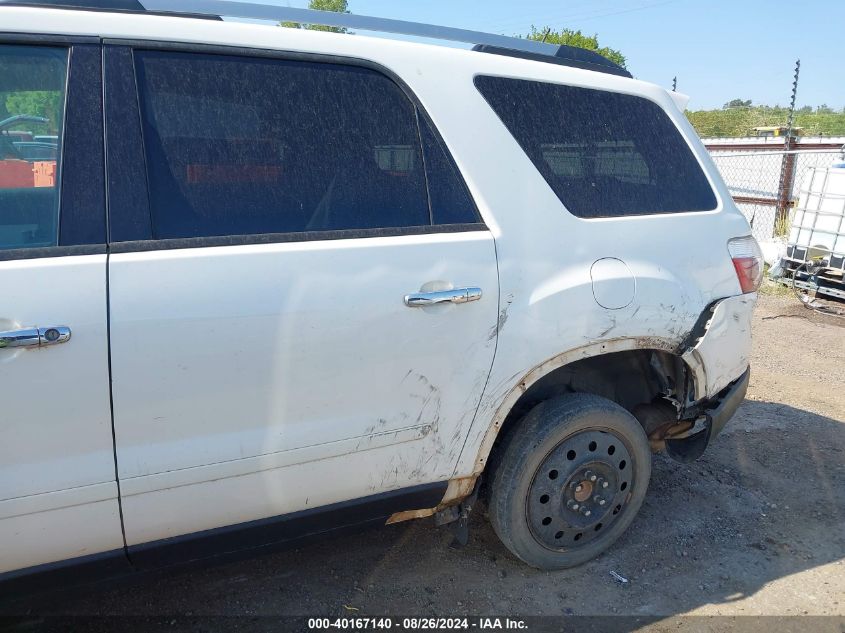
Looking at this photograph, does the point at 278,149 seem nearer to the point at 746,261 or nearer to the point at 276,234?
the point at 276,234

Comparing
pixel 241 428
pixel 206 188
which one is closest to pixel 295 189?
pixel 206 188

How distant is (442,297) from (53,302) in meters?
1.12

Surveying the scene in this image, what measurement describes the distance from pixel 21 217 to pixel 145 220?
31cm

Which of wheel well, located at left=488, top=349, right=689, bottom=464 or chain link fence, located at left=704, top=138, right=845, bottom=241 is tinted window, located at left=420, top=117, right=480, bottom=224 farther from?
chain link fence, located at left=704, top=138, right=845, bottom=241

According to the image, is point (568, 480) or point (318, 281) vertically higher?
point (318, 281)

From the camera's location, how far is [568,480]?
273cm

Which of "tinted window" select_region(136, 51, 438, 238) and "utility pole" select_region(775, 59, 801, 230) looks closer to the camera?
"tinted window" select_region(136, 51, 438, 238)

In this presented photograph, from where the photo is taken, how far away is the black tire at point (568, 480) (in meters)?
2.63

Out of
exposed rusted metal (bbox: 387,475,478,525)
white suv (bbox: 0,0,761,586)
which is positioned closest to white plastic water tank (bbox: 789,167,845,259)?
white suv (bbox: 0,0,761,586)

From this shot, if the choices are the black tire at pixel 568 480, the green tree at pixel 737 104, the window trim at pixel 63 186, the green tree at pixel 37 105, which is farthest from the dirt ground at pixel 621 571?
the green tree at pixel 737 104

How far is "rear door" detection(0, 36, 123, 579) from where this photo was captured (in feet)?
5.72

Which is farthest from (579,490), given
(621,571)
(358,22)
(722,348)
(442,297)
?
(358,22)

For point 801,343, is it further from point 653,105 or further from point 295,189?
point 295,189

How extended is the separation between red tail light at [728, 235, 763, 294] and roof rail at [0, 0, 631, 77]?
0.88 m
